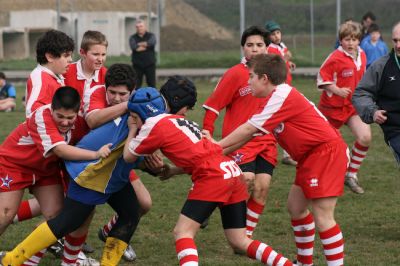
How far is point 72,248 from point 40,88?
3.89ft

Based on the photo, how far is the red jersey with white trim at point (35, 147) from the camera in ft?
19.9

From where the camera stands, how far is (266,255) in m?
5.82

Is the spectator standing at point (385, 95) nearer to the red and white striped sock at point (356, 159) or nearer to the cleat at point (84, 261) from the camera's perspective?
the cleat at point (84, 261)

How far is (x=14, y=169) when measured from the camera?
640 cm

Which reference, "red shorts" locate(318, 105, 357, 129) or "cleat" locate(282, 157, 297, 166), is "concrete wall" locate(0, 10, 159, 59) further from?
"red shorts" locate(318, 105, 357, 129)

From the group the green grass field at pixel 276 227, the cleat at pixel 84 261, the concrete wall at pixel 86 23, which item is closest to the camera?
the cleat at pixel 84 261

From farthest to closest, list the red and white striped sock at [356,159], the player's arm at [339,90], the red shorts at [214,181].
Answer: the red and white striped sock at [356,159]
the player's arm at [339,90]
the red shorts at [214,181]

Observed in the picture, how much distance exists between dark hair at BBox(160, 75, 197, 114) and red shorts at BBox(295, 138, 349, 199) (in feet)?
3.24

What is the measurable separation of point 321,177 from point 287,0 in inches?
996

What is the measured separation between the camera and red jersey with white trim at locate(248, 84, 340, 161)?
6051 mm

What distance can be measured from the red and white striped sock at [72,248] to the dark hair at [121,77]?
1.15 m

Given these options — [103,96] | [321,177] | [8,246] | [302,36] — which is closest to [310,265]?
[321,177]

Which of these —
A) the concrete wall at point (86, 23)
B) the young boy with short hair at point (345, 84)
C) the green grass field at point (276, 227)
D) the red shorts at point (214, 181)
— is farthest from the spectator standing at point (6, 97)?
the red shorts at point (214, 181)

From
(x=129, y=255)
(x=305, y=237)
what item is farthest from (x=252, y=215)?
(x=129, y=255)
